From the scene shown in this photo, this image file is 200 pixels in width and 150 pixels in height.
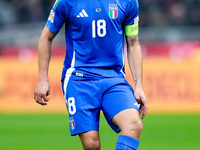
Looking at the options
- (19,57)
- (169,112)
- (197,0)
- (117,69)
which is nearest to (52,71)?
(19,57)

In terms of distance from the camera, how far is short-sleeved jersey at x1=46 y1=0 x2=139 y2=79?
575 centimetres

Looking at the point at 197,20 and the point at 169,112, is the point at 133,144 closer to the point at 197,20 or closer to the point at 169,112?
the point at 169,112

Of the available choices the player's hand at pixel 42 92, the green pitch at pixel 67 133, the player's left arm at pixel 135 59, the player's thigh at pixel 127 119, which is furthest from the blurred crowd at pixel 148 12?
the player's thigh at pixel 127 119

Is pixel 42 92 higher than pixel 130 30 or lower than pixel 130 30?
lower

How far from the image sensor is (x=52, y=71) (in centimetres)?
1650

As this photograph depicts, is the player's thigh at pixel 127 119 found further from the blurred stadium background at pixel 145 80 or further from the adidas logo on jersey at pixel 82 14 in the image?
the blurred stadium background at pixel 145 80

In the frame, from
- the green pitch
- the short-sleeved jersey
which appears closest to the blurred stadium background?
the green pitch

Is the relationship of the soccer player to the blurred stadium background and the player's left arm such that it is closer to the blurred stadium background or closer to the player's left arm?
the player's left arm

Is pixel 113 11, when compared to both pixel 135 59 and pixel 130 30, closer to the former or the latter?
pixel 130 30

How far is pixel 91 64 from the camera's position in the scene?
5.78 metres

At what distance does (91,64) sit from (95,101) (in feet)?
1.29

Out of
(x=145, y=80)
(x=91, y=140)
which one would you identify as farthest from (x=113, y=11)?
(x=145, y=80)

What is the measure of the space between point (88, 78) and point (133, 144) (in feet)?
2.82

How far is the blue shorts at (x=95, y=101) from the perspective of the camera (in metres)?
5.58
